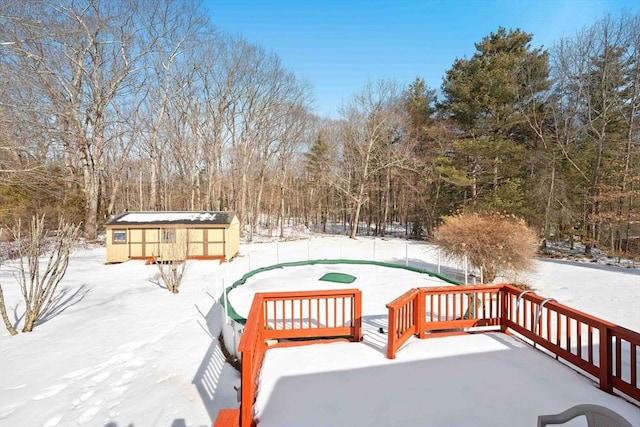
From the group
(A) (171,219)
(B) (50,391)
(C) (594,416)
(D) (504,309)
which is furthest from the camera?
(A) (171,219)

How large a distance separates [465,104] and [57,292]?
19066mm

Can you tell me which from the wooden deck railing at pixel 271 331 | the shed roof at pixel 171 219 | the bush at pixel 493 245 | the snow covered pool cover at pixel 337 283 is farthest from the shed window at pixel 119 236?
the bush at pixel 493 245

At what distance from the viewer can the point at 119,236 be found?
41.2 feet

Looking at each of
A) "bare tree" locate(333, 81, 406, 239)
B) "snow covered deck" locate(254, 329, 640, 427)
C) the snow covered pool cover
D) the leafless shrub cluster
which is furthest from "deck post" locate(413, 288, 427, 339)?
"bare tree" locate(333, 81, 406, 239)

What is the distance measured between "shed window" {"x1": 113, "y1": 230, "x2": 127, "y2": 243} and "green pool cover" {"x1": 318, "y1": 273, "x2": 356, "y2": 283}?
348 inches

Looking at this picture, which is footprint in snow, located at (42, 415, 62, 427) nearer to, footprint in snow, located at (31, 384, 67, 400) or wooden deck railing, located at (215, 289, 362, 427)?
footprint in snow, located at (31, 384, 67, 400)

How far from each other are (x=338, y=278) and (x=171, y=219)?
8181 millimetres

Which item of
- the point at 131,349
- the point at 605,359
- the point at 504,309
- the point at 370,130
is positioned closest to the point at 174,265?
the point at 131,349

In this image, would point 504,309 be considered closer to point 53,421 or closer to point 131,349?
point 53,421

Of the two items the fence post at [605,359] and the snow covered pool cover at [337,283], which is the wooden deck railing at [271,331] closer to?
the snow covered pool cover at [337,283]

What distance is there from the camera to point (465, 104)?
1689 cm

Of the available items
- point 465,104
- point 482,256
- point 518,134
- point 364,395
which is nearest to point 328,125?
point 465,104

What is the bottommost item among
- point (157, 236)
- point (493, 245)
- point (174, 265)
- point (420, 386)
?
point (420, 386)

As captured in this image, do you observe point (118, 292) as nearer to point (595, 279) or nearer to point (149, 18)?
point (595, 279)
